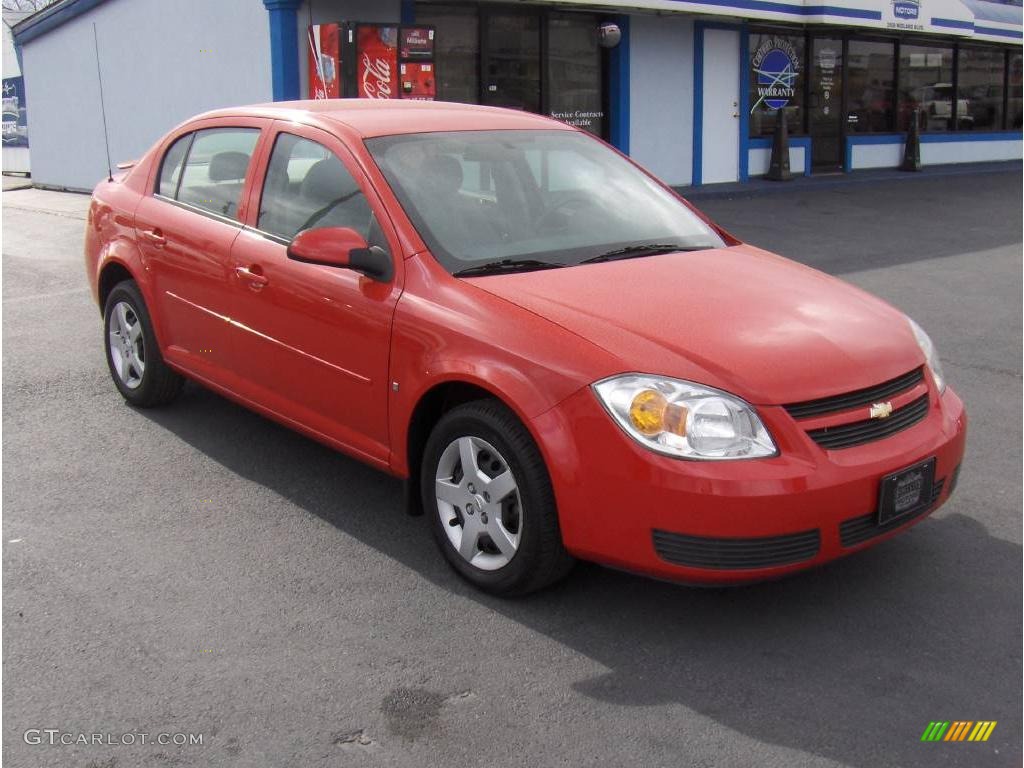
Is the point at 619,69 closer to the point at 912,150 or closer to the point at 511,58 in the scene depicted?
the point at 511,58

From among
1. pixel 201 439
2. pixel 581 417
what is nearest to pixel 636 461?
pixel 581 417

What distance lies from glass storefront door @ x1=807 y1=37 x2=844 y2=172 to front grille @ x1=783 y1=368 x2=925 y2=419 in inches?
735

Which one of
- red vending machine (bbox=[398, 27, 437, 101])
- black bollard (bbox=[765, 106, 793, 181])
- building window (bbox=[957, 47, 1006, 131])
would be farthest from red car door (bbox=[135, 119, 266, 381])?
building window (bbox=[957, 47, 1006, 131])

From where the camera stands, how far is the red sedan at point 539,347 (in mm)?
3465

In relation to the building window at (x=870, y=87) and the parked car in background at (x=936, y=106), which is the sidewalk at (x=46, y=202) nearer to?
the building window at (x=870, y=87)

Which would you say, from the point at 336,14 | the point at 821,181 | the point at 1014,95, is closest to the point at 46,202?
the point at 336,14

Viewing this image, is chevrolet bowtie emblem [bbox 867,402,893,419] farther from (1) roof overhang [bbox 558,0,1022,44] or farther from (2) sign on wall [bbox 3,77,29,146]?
(2) sign on wall [bbox 3,77,29,146]

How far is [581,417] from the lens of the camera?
11.6 feet

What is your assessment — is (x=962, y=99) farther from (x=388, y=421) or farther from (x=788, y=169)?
(x=388, y=421)

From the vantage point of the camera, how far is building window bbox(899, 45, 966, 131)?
78.2 feet

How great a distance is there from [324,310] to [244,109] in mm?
1516

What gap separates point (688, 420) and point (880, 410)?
0.69 metres

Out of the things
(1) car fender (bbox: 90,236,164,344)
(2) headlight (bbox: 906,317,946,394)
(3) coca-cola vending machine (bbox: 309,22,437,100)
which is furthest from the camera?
(3) coca-cola vending machine (bbox: 309,22,437,100)

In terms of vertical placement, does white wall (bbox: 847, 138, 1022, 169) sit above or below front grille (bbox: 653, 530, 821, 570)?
above
